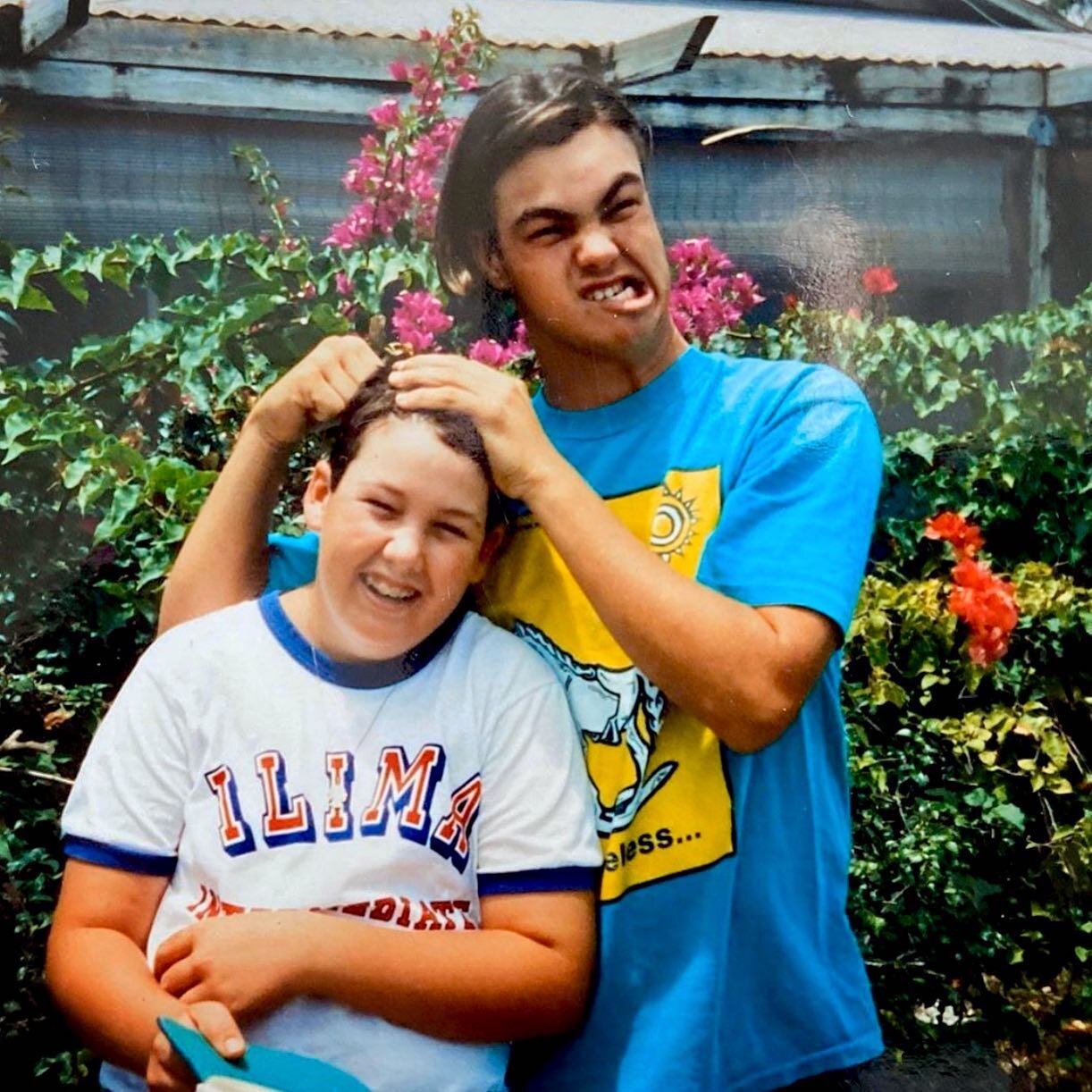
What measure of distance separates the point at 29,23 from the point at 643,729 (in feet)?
3.82

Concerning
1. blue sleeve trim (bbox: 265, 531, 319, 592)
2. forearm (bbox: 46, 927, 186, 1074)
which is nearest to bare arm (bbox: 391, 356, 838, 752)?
blue sleeve trim (bbox: 265, 531, 319, 592)

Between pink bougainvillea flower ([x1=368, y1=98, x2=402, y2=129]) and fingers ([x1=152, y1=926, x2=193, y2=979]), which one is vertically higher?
pink bougainvillea flower ([x1=368, y1=98, x2=402, y2=129])

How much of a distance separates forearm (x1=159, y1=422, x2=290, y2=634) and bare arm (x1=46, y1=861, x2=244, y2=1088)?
325mm

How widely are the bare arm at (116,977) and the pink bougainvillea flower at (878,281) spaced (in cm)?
120

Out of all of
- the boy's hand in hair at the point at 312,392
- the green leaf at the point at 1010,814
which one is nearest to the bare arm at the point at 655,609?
the boy's hand in hair at the point at 312,392

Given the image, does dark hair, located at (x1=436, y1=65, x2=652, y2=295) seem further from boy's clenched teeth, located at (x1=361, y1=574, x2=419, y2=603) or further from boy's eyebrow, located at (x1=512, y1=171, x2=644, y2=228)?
boy's clenched teeth, located at (x1=361, y1=574, x2=419, y2=603)

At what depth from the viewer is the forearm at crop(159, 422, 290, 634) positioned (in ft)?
5.98

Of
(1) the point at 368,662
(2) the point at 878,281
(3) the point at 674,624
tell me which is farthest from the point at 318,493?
(2) the point at 878,281

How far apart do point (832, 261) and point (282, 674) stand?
3.03ft

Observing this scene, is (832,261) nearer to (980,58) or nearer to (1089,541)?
(980,58)

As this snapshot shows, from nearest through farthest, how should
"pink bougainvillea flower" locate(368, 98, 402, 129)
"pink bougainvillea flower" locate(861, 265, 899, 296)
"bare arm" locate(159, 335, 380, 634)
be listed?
"bare arm" locate(159, 335, 380, 634) → "pink bougainvillea flower" locate(368, 98, 402, 129) → "pink bougainvillea flower" locate(861, 265, 899, 296)

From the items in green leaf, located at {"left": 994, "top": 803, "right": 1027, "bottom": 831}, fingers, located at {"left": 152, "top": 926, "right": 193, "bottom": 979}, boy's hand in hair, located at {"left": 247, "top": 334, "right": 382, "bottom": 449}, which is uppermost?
boy's hand in hair, located at {"left": 247, "top": 334, "right": 382, "bottom": 449}

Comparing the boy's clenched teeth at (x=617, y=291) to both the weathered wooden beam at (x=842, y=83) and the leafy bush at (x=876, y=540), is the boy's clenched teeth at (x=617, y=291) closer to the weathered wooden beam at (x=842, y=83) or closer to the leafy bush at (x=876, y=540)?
the leafy bush at (x=876, y=540)

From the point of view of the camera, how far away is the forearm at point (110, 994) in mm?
1642
